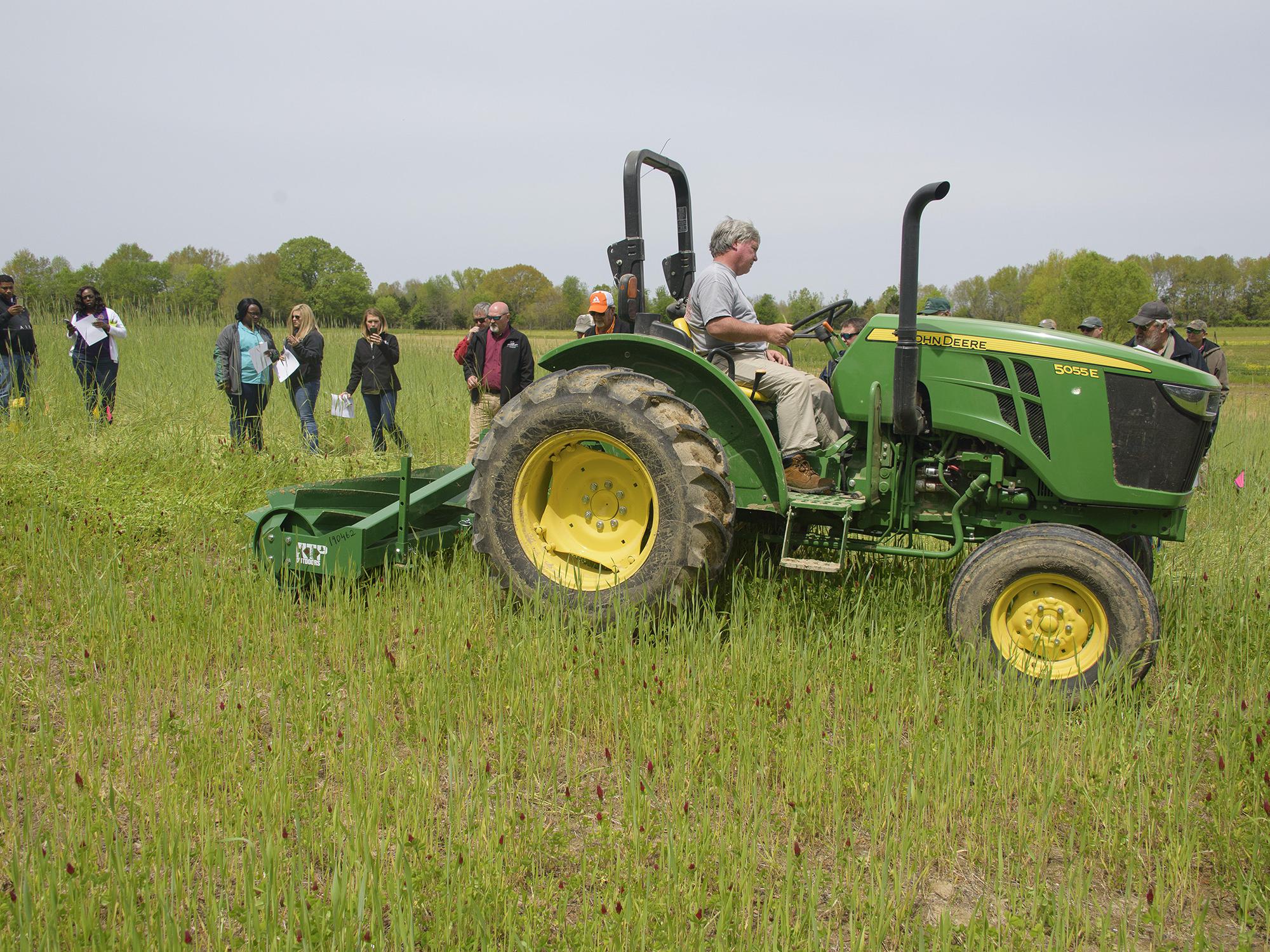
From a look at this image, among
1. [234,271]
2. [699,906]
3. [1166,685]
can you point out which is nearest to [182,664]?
[699,906]

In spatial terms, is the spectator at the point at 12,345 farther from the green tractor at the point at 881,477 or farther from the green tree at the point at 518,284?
the green tree at the point at 518,284

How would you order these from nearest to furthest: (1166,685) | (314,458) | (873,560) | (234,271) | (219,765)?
(219,765) → (1166,685) → (873,560) → (314,458) → (234,271)

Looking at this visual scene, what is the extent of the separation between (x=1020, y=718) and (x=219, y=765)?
2.70m

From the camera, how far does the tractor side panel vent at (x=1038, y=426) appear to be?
3.74 metres

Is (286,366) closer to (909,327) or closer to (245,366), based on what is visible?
(245,366)

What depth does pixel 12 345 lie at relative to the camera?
8.11 m

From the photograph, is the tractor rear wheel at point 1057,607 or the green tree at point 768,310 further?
the green tree at point 768,310

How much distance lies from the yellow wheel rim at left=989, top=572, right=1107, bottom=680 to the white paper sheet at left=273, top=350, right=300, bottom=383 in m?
6.55

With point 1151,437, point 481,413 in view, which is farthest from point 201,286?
point 1151,437

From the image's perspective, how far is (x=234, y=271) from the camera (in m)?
44.1

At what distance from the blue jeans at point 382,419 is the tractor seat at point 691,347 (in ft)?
15.8

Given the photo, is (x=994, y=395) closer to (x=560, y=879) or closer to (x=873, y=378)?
(x=873, y=378)

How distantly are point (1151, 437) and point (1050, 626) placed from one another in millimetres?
883

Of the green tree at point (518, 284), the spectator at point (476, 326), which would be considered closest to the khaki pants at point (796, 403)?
the spectator at point (476, 326)
